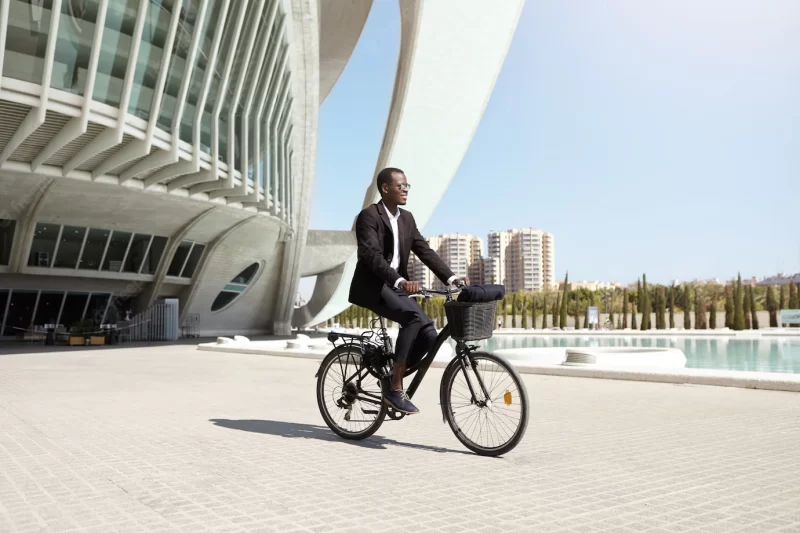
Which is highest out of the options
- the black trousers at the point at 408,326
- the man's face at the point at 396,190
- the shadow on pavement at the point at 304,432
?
the man's face at the point at 396,190

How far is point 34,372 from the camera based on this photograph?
12.5 meters

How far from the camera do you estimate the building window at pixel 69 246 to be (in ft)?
89.1

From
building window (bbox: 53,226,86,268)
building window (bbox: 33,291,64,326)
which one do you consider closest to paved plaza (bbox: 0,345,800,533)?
building window (bbox: 53,226,86,268)

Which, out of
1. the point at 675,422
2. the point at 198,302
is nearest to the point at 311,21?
the point at 198,302

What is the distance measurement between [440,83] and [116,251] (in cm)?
1755

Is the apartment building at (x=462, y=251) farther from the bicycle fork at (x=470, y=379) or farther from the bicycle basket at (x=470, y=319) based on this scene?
the bicycle basket at (x=470, y=319)

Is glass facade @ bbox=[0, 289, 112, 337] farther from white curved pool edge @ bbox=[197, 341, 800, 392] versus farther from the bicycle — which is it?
the bicycle

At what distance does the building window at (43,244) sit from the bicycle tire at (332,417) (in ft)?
77.6

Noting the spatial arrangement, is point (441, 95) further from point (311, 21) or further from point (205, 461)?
point (205, 461)

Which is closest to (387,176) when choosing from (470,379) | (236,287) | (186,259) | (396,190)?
(396,190)

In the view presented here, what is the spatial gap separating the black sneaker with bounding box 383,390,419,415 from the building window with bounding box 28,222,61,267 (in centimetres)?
2452

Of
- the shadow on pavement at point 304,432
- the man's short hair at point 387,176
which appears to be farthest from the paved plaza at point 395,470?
the man's short hair at point 387,176

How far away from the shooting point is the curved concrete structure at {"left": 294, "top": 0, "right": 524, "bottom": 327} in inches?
1337

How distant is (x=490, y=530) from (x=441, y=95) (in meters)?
35.4
